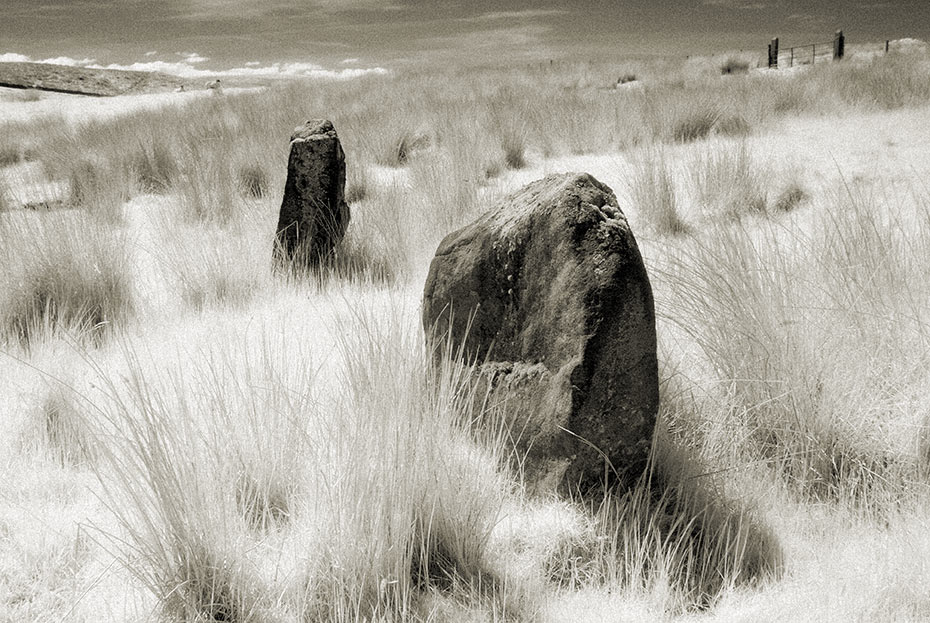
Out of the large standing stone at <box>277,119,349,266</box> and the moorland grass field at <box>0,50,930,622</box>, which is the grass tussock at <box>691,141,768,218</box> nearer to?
the moorland grass field at <box>0,50,930,622</box>

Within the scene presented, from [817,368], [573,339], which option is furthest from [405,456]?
[817,368]

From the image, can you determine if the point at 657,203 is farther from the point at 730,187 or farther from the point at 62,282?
the point at 62,282

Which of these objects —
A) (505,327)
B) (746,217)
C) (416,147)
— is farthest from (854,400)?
(416,147)

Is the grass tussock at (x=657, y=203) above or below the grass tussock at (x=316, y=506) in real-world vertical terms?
above

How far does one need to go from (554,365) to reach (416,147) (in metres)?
6.18

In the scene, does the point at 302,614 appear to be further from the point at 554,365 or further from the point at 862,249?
the point at 862,249

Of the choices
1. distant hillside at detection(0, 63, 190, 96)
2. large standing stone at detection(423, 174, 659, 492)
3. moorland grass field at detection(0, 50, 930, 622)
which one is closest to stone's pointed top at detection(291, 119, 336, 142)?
moorland grass field at detection(0, 50, 930, 622)

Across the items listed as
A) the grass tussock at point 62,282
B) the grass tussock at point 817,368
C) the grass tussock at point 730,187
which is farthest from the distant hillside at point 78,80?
the grass tussock at point 817,368

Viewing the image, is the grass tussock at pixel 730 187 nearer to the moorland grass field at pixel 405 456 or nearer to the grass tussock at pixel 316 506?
the moorland grass field at pixel 405 456

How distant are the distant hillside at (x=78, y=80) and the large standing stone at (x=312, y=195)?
15.9 meters

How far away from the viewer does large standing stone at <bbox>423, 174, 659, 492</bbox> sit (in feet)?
5.74

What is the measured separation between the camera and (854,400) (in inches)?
78.5

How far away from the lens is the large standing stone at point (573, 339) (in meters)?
1.75

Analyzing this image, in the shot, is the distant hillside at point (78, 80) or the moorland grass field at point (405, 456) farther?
the distant hillside at point (78, 80)
